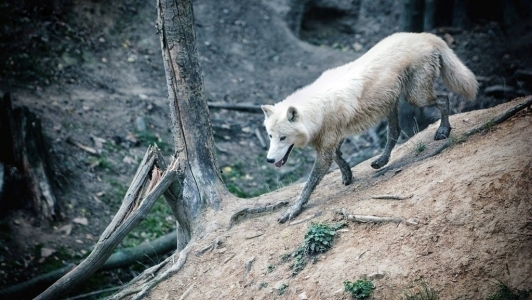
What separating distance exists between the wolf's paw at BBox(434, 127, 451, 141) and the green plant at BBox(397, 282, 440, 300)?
2.86m

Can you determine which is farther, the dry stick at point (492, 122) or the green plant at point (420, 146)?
the green plant at point (420, 146)

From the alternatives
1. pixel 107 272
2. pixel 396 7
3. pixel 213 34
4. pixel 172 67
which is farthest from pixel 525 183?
pixel 396 7

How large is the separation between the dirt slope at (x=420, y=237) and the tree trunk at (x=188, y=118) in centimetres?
60

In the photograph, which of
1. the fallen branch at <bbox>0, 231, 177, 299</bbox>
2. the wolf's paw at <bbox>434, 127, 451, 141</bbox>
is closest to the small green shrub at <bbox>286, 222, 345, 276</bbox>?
the wolf's paw at <bbox>434, 127, 451, 141</bbox>

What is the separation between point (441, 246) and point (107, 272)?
608cm

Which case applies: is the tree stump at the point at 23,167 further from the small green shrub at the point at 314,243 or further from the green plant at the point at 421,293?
the green plant at the point at 421,293

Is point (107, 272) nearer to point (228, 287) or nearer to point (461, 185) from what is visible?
point (228, 287)

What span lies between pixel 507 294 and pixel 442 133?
3133 mm

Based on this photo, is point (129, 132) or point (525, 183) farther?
point (129, 132)

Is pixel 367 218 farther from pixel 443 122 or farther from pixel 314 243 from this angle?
pixel 443 122

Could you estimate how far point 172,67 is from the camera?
8.09m

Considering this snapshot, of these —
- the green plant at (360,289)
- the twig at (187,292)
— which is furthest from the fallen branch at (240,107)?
the green plant at (360,289)

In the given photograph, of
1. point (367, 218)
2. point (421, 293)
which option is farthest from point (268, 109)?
point (421, 293)

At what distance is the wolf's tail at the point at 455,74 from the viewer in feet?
25.8
